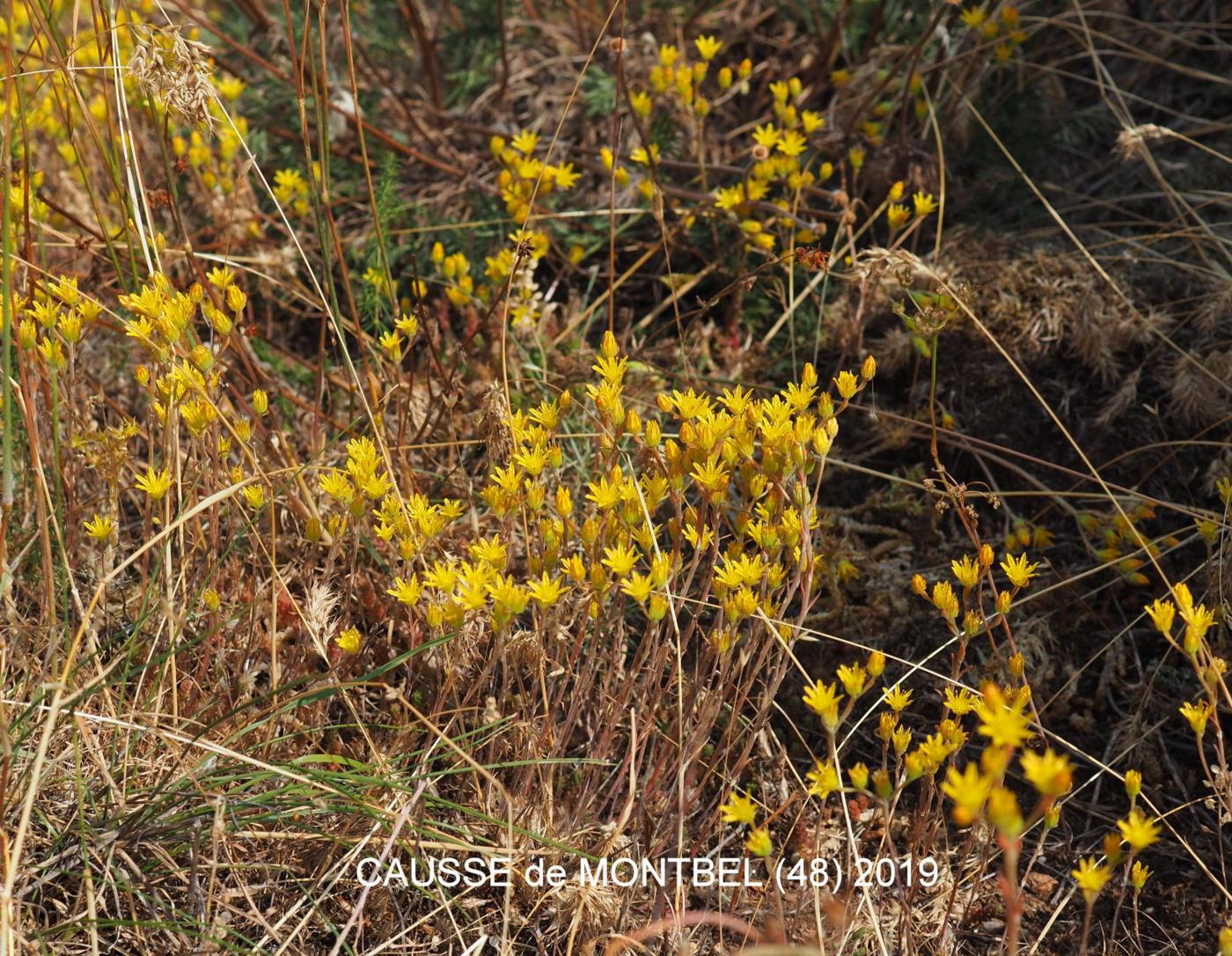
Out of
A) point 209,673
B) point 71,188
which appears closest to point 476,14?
point 71,188

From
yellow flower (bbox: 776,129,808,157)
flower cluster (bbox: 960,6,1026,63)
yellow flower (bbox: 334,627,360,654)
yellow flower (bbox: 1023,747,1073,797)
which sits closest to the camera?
yellow flower (bbox: 1023,747,1073,797)

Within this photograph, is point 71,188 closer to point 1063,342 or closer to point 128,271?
point 128,271

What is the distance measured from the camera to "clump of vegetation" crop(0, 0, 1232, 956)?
162 centimetres

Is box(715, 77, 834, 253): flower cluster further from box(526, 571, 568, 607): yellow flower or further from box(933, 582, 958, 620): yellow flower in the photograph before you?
box(526, 571, 568, 607): yellow flower

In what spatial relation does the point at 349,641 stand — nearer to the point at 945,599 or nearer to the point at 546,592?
the point at 546,592

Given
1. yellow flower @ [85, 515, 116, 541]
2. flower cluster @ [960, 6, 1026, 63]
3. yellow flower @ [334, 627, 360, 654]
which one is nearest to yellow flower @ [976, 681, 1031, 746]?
yellow flower @ [334, 627, 360, 654]

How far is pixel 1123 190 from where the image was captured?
3051 mm

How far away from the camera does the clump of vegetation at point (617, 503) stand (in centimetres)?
162

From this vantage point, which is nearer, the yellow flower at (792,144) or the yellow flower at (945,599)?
the yellow flower at (945,599)

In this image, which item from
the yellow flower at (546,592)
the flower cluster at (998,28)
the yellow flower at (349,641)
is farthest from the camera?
the flower cluster at (998,28)

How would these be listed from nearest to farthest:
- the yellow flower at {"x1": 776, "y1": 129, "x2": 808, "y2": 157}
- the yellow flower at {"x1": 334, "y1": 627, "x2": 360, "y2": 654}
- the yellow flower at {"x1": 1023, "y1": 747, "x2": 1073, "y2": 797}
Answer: the yellow flower at {"x1": 1023, "y1": 747, "x2": 1073, "y2": 797}
the yellow flower at {"x1": 334, "y1": 627, "x2": 360, "y2": 654}
the yellow flower at {"x1": 776, "y1": 129, "x2": 808, "y2": 157}

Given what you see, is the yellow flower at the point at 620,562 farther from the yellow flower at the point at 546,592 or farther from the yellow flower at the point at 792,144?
the yellow flower at the point at 792,144

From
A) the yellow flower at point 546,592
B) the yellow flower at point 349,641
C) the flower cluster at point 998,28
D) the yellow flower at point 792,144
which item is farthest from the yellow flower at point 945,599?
the flower cluster at point 998,28

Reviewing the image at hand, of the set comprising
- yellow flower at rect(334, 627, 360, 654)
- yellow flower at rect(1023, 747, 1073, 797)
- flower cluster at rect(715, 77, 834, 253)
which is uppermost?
flower cluster at rect(715, 77, 834, 253)
